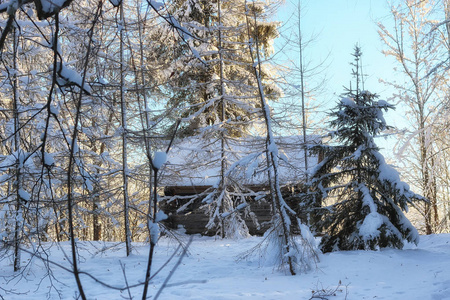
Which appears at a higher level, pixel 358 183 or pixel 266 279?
pixel 358 183

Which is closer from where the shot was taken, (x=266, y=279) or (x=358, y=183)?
(x=266, y=279)

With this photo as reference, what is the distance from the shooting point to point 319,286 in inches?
241

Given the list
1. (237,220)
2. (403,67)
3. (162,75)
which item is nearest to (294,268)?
(237,220)

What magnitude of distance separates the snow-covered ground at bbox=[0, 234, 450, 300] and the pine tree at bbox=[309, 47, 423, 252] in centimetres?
53

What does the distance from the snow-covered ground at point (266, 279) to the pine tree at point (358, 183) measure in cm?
53

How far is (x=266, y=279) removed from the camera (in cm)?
680

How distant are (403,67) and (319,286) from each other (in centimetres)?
1318

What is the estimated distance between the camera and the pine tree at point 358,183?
8.18 metres

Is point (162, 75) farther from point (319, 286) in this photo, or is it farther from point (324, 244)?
point (319, 286)

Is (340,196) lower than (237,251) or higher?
higher

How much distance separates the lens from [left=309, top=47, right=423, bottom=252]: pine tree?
26.8 feet

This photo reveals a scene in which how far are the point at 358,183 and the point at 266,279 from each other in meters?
3.20

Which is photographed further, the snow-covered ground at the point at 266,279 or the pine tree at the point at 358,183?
the pine tree at the point at 358,183

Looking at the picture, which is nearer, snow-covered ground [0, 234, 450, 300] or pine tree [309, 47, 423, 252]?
snow-covered ground [0, 234, 450, 300]
